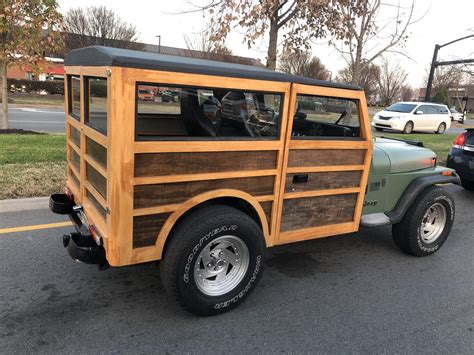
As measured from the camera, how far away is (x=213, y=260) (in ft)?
9.77

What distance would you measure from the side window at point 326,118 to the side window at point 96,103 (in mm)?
1470

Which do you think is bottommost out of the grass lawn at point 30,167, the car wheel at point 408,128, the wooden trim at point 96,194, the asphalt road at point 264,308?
the asphalt road at point 264,308

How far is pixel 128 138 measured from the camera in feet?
7.74

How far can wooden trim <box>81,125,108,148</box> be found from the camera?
254cm

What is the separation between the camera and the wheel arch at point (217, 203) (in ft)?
8.81

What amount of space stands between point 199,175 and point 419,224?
2623mm

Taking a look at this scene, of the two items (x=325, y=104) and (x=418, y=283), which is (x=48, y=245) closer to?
(x=325, y=104)

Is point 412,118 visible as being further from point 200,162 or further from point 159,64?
point 159,64

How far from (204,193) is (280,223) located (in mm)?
789

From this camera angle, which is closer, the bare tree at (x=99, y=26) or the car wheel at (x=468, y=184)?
the car wheel at (x=468, y=184)

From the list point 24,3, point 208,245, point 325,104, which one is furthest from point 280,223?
point 24,3

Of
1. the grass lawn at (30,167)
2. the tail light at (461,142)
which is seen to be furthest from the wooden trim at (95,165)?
the tail light at (461,142)

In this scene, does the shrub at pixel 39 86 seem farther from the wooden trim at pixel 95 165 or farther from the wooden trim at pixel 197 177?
the wooden trim at pixel 197 177

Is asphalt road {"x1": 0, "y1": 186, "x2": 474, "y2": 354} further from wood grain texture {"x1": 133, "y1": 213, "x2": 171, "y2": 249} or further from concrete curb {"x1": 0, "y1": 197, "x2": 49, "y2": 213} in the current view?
concrete curb {"x1": 0, "y1": 197, "x2": 49, "y2": 213}
